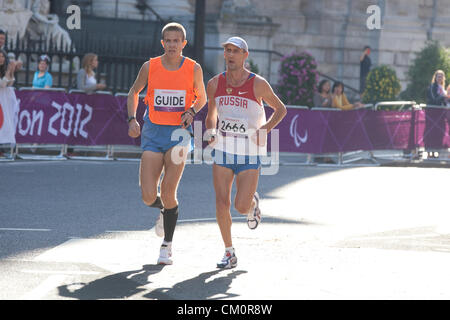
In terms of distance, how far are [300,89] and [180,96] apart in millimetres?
15557

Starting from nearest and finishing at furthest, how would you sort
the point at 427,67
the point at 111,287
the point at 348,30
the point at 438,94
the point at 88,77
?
1. the point at 111,287
2. the point at 88,77
3. the point at 438,94
4. the point at 427,67
5. the point at 348,30

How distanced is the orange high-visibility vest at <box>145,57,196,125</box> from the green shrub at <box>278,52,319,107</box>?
15359 millimetres

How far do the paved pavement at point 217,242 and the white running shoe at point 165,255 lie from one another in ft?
0.42

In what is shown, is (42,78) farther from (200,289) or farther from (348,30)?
(348,30)

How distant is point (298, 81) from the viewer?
2369 cm

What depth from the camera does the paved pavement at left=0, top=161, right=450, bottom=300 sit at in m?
7.02

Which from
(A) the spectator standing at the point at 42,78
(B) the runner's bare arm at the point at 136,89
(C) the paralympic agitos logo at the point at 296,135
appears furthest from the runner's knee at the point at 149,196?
(A) the spectator standing at the point at 42,78

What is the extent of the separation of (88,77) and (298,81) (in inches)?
279

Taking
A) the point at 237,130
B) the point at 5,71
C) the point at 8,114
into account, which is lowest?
the point at 8,114

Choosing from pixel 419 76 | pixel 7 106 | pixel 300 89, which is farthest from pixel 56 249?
pixel 419 76

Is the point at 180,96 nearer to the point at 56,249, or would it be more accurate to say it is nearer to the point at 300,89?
the point at 56,249

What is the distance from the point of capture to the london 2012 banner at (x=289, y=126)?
57.2ft

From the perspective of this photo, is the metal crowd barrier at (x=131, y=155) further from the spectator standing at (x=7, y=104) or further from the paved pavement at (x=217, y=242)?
the paved pavement at (x=217, y=242)

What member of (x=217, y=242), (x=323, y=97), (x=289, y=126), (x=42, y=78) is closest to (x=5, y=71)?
(x=42, y=78)
